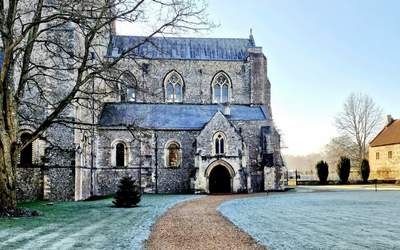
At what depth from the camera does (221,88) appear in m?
34.4

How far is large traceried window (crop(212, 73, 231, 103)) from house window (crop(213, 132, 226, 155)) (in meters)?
6.58

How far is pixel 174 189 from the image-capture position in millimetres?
28219

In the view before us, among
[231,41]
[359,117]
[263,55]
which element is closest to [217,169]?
[263,55]

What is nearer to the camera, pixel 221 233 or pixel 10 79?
pixel 221 233

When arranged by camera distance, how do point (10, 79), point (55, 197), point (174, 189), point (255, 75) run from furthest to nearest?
point (255, 75) → point (174, 189) → point (55, 197) → point (10, 79)

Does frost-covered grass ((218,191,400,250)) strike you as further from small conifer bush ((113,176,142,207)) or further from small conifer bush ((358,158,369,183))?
small conifer bush ((358,158,369,183))

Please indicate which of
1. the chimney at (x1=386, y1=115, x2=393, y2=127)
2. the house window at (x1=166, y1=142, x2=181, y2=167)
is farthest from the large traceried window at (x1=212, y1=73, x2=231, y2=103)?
the chimney at (x1=386, y1=115, x2=393, y2=127)

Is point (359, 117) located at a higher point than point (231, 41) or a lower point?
lower

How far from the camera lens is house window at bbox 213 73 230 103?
34.2m

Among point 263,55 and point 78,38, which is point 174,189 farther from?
point 263,55

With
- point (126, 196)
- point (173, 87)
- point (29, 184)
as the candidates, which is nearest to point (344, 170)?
point (173, 87)

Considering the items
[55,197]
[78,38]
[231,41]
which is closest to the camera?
[55,197]

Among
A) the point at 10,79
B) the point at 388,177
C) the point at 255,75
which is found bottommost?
the point at 388,177

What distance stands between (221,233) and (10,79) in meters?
10.2
